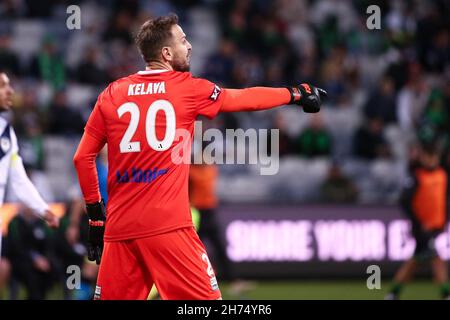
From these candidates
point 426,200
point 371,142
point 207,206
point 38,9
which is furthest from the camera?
point 38,9

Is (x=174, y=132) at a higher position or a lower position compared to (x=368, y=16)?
lower

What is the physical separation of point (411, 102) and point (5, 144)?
11.2 metres

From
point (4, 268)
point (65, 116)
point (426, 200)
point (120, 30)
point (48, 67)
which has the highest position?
point (120, 30)

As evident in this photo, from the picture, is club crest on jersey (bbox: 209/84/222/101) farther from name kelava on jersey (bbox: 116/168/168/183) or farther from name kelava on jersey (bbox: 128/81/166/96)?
name kelava on jersey (bbox: 116/168/168/183)

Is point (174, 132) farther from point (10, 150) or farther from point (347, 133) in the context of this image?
point (347, 133)

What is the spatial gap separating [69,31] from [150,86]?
12.9 m

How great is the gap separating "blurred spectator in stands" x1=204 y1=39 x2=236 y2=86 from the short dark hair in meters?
11.5

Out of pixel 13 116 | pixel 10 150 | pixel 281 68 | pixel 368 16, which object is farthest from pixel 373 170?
pixel 10 150

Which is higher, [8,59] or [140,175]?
→ [8,59]

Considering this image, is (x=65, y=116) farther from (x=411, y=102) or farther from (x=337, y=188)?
(x=411, y=102)

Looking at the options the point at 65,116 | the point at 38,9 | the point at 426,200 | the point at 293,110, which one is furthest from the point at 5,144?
the point at 38,9

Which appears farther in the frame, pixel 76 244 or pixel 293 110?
pixel 293 110

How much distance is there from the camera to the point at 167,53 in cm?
677

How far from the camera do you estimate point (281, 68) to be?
18.9 m
